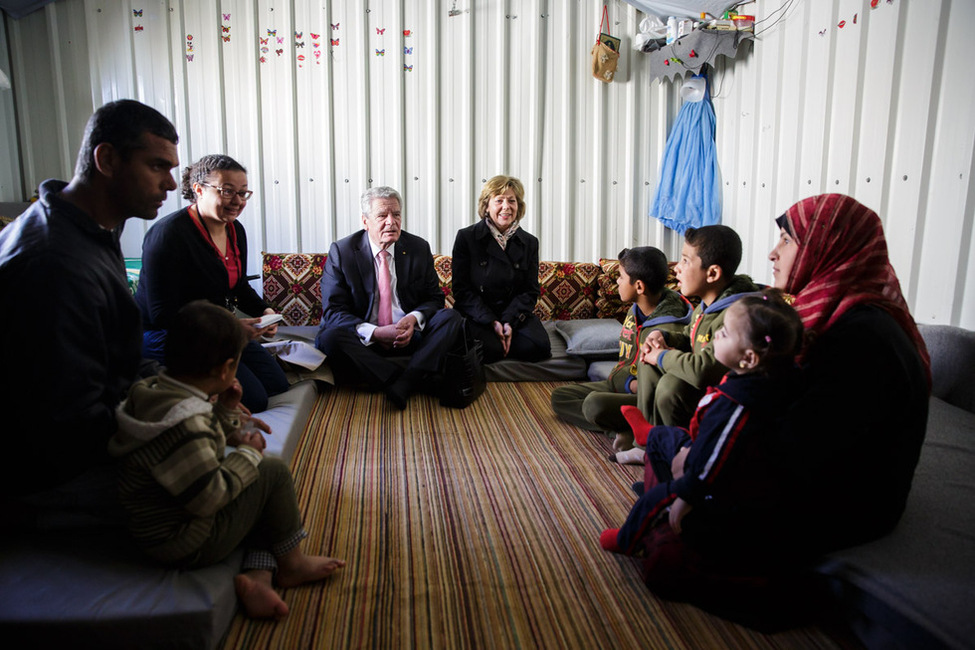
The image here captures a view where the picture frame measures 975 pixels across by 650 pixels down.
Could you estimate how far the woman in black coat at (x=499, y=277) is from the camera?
12.9ft

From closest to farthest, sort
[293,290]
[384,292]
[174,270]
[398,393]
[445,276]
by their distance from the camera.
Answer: [174,270]
[398,393]
[384,292]
[293,290]
[445,276]

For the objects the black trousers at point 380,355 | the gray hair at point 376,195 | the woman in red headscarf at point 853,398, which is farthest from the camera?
the gray hair at point 376,195

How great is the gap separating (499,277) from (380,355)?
0.98 metres

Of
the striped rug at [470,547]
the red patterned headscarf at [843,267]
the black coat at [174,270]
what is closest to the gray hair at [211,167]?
Answer: the black coat at [174,270]

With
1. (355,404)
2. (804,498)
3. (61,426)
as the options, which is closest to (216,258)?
(355,404)

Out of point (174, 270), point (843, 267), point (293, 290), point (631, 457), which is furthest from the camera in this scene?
point (293, 290)

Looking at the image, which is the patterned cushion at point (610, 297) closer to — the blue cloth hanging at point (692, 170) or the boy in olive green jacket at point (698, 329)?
the blue cloth hanging at point (692, 170)

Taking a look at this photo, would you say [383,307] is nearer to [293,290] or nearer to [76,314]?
[293,290]

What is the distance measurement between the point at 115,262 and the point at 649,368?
2031mm

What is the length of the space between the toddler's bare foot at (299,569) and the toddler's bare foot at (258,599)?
103mm

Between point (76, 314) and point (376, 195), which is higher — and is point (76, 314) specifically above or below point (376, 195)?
below

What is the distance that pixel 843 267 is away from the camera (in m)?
1.67

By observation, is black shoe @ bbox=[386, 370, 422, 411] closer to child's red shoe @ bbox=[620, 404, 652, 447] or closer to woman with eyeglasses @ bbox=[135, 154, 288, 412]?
woman with eyeglasses @ bbox=[135, 154, 288, 412]

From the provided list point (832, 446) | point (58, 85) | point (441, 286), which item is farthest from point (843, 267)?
point (58, 85)
